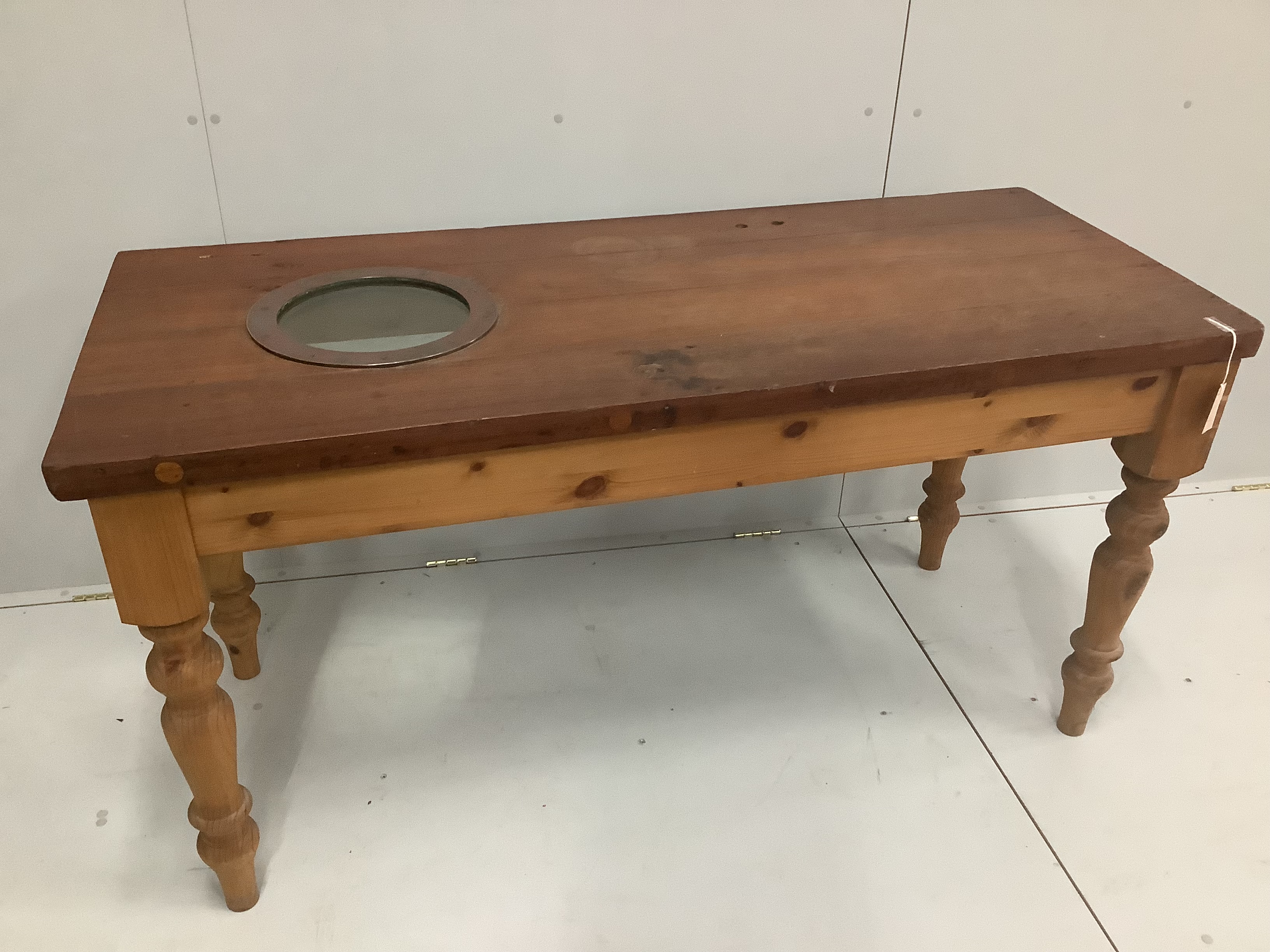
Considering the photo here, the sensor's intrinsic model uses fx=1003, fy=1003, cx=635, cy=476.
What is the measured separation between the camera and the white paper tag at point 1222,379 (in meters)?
1.17

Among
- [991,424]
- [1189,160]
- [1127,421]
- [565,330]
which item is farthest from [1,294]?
[1189,160]

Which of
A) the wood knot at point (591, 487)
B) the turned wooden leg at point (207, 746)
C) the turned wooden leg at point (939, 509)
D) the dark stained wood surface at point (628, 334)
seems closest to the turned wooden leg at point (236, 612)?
the turned wooden leg at point (207, 746)

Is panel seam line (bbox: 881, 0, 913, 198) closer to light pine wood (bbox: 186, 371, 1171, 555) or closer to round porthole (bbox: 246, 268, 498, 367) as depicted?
light pine wood (bbox: 186, 371, 1171, 555)

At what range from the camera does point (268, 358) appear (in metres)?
1.10

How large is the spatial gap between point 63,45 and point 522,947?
134cm

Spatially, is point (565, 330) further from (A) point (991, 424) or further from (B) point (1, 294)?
(B) point (1, 294)

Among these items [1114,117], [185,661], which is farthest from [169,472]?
[1114,117]

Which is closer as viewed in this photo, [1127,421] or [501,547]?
[1127,421]

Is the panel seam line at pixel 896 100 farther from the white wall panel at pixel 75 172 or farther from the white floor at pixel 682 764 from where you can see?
the white wall panel at pixel 75 172

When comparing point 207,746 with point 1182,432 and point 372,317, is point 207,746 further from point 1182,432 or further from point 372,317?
point 1182,432

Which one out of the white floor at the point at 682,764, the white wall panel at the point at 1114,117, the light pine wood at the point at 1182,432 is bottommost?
the white floor at the point at 682,764

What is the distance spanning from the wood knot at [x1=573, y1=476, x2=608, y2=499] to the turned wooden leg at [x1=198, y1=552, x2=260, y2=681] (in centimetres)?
63

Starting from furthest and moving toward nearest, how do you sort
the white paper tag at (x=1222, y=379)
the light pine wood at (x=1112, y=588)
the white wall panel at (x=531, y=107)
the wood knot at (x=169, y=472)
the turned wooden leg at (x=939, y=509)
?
the turned wooden leg at (x=939, y=509)
the white wall panel at (x=531, y=107)
the light pine wood at (x=1112, y=588)
the white paper tag at (x=1222, y=379)
the wood knot at (x=169, y=472)

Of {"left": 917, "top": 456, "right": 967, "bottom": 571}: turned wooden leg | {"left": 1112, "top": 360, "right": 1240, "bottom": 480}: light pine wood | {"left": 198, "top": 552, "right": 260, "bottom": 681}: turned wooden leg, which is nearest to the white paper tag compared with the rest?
{"left": 1112, "top": 360, "right": 1240, "bottom": 480}: light pine wood
